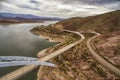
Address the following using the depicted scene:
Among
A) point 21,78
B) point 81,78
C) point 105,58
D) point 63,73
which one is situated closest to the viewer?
point 21,78

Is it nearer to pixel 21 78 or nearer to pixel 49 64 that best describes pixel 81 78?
pixel 49 64

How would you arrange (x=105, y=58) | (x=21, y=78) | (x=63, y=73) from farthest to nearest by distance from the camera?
(x=105, y=58)
(x=63, y=73)
(x=21, y=78)

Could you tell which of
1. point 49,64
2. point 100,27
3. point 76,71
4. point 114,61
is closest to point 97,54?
point 114,61

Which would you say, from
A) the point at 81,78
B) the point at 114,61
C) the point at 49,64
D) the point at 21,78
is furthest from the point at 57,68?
the point at 114,61

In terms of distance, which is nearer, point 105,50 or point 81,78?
point 81,78

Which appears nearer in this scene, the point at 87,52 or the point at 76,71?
the point at 76,71

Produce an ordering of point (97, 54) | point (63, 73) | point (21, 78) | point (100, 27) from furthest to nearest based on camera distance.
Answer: point (100, 27) → point (97, 54) → point (63, 73) → point (21, 78)

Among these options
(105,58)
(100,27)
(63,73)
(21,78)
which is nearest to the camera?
(21,78)

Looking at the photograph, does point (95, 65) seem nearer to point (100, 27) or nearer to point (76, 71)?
point (76, 71)

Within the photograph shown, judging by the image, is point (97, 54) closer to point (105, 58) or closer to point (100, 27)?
point (105, 58)
